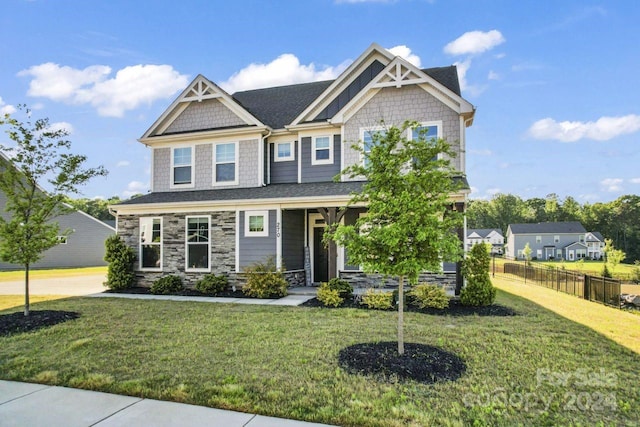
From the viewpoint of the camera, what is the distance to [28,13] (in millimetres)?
10812

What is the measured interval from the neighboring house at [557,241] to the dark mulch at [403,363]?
64.9m

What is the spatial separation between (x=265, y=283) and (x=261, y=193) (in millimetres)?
3247

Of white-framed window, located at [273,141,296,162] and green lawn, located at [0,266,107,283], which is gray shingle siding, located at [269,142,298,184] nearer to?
white-framed window, located at [273,141,296,162]

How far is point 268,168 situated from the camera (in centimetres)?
1481

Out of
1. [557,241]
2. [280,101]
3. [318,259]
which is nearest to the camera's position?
[318,259]

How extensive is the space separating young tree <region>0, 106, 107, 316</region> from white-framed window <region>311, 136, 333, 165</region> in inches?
289

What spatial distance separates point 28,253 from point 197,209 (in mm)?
5483

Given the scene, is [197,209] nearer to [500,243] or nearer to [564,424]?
[564,424]

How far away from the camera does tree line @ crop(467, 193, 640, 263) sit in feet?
225

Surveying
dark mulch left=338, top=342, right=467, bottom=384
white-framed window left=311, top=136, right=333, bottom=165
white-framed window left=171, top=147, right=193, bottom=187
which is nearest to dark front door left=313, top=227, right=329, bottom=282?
white-framed window left=311, top=136, right=333, bottom=165

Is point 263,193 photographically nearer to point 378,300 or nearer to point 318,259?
point 318,259

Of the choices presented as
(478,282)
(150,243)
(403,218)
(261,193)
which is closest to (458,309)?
(478,282)

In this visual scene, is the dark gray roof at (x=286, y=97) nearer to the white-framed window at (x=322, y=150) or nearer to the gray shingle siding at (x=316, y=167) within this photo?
the gray shingle siding at (x=316, y=167)

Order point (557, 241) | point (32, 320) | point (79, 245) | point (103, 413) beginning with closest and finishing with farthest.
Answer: point (103, 413), point (32, 320), point (79, 245), point (557, 241)
